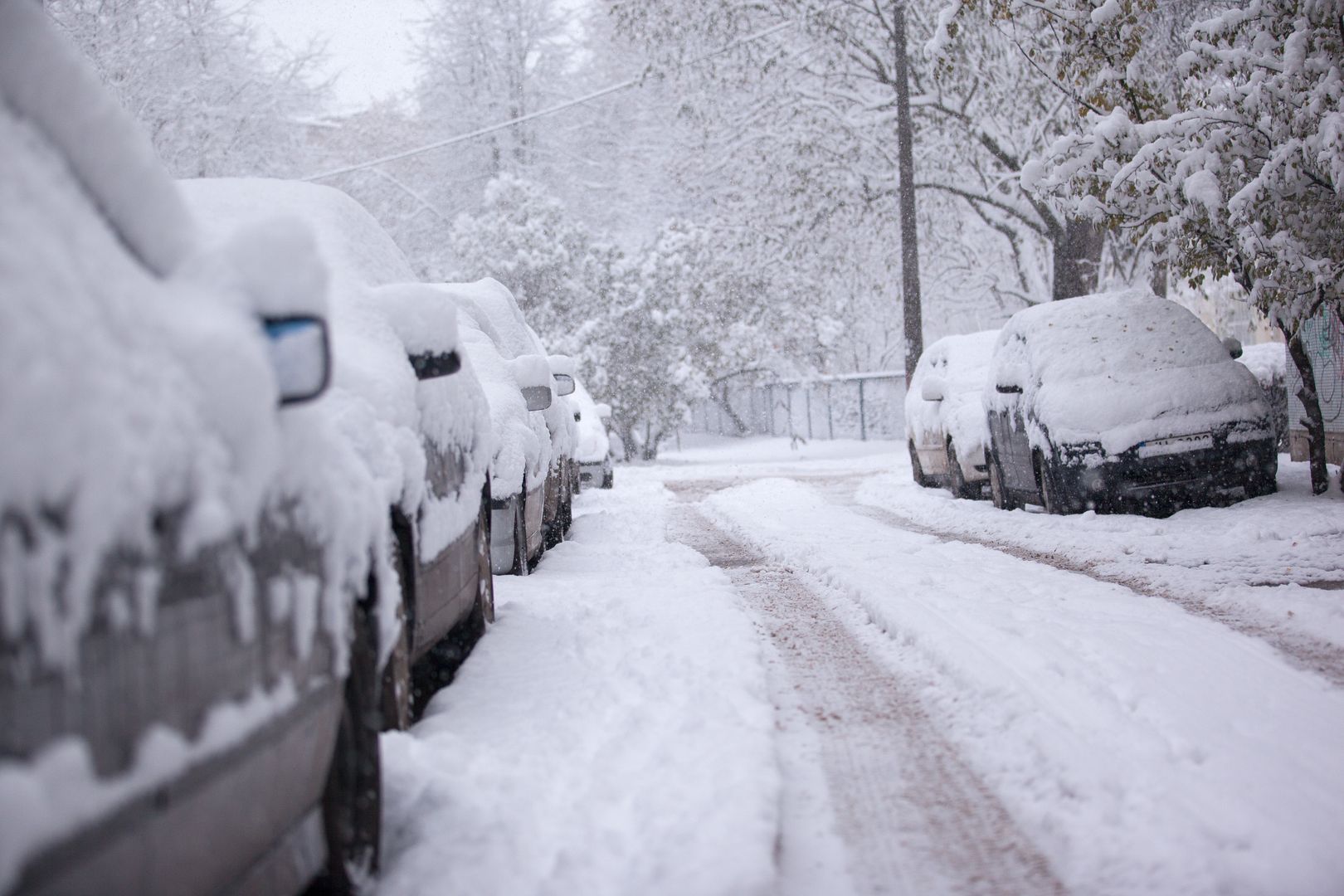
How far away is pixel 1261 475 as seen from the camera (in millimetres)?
9922

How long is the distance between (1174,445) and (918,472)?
6.46 metres

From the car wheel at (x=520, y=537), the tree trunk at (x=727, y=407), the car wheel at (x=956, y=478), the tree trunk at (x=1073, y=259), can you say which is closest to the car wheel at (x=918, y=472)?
the car wheel at (x=956, y=478)

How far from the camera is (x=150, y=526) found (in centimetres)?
184

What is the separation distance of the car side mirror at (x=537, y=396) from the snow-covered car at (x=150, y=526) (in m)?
5.63

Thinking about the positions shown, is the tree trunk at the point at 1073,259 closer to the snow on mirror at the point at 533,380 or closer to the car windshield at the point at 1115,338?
the car windshield at the point at 1115,338

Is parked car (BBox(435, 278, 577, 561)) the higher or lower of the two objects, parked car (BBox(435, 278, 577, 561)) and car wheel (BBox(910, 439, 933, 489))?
the higher

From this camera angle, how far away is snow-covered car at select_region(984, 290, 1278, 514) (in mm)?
9727

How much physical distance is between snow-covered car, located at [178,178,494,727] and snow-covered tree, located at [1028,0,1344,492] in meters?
6.50

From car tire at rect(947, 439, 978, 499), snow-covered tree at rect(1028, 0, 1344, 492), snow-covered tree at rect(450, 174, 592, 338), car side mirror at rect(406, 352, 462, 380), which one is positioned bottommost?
car tire at rect(947, 439, 978, 499)

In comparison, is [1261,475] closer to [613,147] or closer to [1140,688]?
[1140,688]

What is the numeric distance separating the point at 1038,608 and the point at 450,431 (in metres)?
3.52

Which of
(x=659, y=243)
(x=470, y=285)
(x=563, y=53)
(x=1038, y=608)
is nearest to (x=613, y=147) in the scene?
(x=563, y=53)

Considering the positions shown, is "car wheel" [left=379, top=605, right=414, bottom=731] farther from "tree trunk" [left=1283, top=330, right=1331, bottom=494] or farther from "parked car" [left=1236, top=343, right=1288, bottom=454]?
"parked car" [left=1236, top=343, right=1288, bottom=454]

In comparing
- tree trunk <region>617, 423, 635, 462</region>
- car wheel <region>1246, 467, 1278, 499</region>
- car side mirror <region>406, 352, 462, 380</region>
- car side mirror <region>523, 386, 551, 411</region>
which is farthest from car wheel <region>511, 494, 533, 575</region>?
tree trunk <region>617, 423, 635, 462</region>
